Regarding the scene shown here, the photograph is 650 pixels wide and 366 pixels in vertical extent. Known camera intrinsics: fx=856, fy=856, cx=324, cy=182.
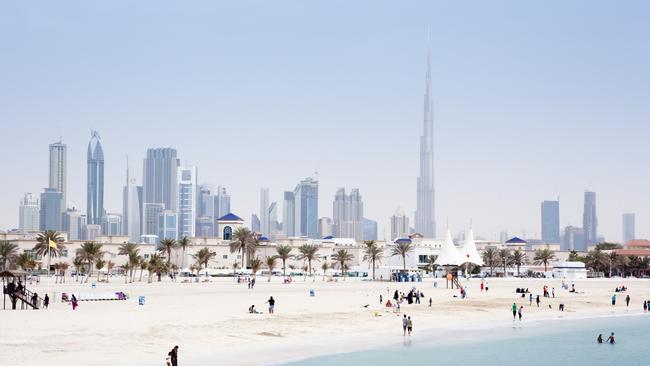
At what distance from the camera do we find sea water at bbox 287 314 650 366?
38344mm

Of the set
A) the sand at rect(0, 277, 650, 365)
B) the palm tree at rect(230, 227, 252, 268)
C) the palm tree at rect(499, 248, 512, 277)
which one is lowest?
the sand at rect(0, 277, 650, 365)

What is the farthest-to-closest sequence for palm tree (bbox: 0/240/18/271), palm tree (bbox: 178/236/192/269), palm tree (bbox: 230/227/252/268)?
1. palm tree (bbox: 178/236/192/269)
2. palm tree (bbox: 230/227/252/268)
3. palm tree (bbox: 0/240/18/271)

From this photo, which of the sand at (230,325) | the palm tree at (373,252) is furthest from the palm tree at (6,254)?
the palm tree at (373,252)

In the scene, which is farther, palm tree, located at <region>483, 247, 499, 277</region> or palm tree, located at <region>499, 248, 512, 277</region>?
palm tree, located at <region>499, 248, 512, 277</region>

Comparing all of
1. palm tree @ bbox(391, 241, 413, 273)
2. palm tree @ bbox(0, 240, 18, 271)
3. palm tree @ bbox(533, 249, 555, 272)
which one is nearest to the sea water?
palm tree @ bbox(391, 241, 413, 273)

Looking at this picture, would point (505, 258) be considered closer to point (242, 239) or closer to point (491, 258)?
point (491, 258)

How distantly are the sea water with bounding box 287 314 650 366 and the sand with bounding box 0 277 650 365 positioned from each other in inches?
56.1

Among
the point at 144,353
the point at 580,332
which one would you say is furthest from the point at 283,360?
the point at 580,332

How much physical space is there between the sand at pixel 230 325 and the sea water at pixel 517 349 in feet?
4.68

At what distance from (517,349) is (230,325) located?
14.6 meters

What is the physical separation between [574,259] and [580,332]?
103m

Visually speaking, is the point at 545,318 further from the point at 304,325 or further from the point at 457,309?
the point at 304,325

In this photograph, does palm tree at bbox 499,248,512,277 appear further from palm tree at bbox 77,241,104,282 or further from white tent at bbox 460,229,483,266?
palm tree at bbox 77,241,104,282

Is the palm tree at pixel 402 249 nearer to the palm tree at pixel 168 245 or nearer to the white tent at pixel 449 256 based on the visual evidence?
the white tent at pixel 449 256
